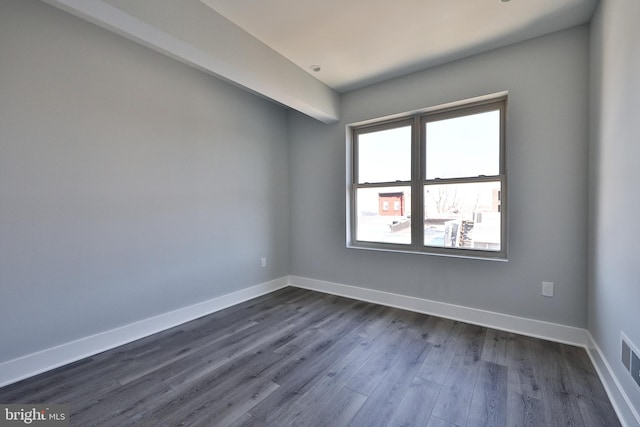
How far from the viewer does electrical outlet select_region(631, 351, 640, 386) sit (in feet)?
4.54

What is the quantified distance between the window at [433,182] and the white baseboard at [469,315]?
571mm

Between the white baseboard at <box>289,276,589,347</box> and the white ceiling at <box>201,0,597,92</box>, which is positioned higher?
the white ceiling at <box>201,0,597,92</box>

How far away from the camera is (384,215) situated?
11.4ft

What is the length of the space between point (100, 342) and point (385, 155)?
11.3 ft

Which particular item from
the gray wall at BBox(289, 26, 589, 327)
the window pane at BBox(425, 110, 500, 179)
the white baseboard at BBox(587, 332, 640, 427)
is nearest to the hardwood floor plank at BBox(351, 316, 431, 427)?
the gray wall at BBox(289, 26, 589, 327)

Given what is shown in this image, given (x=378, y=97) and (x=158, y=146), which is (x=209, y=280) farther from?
(x=378, y=97)

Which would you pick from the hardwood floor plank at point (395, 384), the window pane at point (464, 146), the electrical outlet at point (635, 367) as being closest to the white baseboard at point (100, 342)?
the hardwood floor plank at point (395, 384)

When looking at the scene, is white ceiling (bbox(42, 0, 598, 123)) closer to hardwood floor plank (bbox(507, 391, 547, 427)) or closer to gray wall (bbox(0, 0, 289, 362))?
gray wall (bbox(0, 0, 289, 362))

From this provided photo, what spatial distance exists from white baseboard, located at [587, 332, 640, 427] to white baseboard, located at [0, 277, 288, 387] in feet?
10.8

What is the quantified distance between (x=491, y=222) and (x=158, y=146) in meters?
3.40

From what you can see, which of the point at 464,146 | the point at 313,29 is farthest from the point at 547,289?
the point at 313,29

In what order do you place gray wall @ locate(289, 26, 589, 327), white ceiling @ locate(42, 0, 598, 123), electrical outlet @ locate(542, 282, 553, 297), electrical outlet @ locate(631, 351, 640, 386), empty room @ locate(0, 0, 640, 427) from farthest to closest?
electrical outlet @ locate(542, 282, 553, 297) < gray wall @ locate(289, 26, 589, 327) < white ceiling @ locate(42, 0, 598, 123) < empty room @ locate(0, 0, 640, 427) < electrical outlet @ locate(631, 351, 640, 386)

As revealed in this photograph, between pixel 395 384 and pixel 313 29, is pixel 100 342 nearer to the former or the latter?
pixel 395 384

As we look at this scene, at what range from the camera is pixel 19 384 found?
1.83 m
